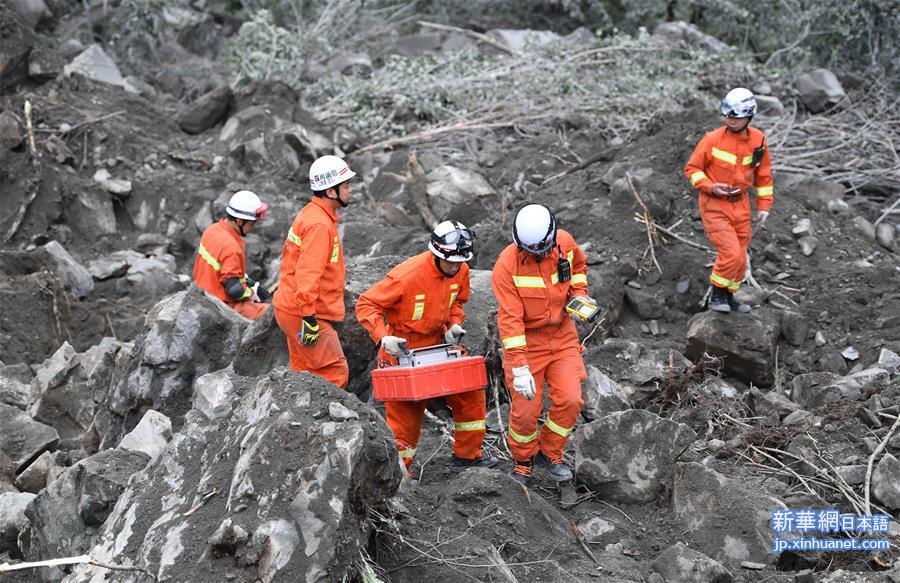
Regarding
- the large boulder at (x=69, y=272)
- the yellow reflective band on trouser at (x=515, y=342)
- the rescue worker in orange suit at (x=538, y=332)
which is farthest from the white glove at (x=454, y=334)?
the large boulder at (x=69, y=272)

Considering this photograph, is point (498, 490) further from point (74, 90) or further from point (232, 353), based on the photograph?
point (74, 90)

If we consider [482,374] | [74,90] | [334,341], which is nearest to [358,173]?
[74,90]

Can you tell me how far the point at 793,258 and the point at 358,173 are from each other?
5289 millimetres

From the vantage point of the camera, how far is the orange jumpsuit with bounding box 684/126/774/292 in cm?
788

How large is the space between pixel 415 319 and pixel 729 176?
10.7 ft

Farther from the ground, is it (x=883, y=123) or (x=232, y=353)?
(x=232, y=353)

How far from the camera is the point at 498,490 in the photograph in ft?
17.4

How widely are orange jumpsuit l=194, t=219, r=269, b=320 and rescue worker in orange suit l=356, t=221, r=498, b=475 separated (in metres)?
2.40

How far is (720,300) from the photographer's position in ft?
27.2

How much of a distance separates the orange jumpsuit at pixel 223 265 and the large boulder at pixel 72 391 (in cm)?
84

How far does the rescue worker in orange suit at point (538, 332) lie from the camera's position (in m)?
5.59

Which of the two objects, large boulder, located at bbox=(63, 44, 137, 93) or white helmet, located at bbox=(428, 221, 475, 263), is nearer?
white helmet, located at bbox=(428, 221, 475, 263)

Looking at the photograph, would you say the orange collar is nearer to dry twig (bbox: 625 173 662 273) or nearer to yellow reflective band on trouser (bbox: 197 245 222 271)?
yellow reflective band on trouser (bbox: 197 245 222 271)

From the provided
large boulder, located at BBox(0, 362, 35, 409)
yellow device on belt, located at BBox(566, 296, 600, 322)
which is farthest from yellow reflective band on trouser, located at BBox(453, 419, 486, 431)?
large boulder, located at BBox(0, 362, 35, 409)
